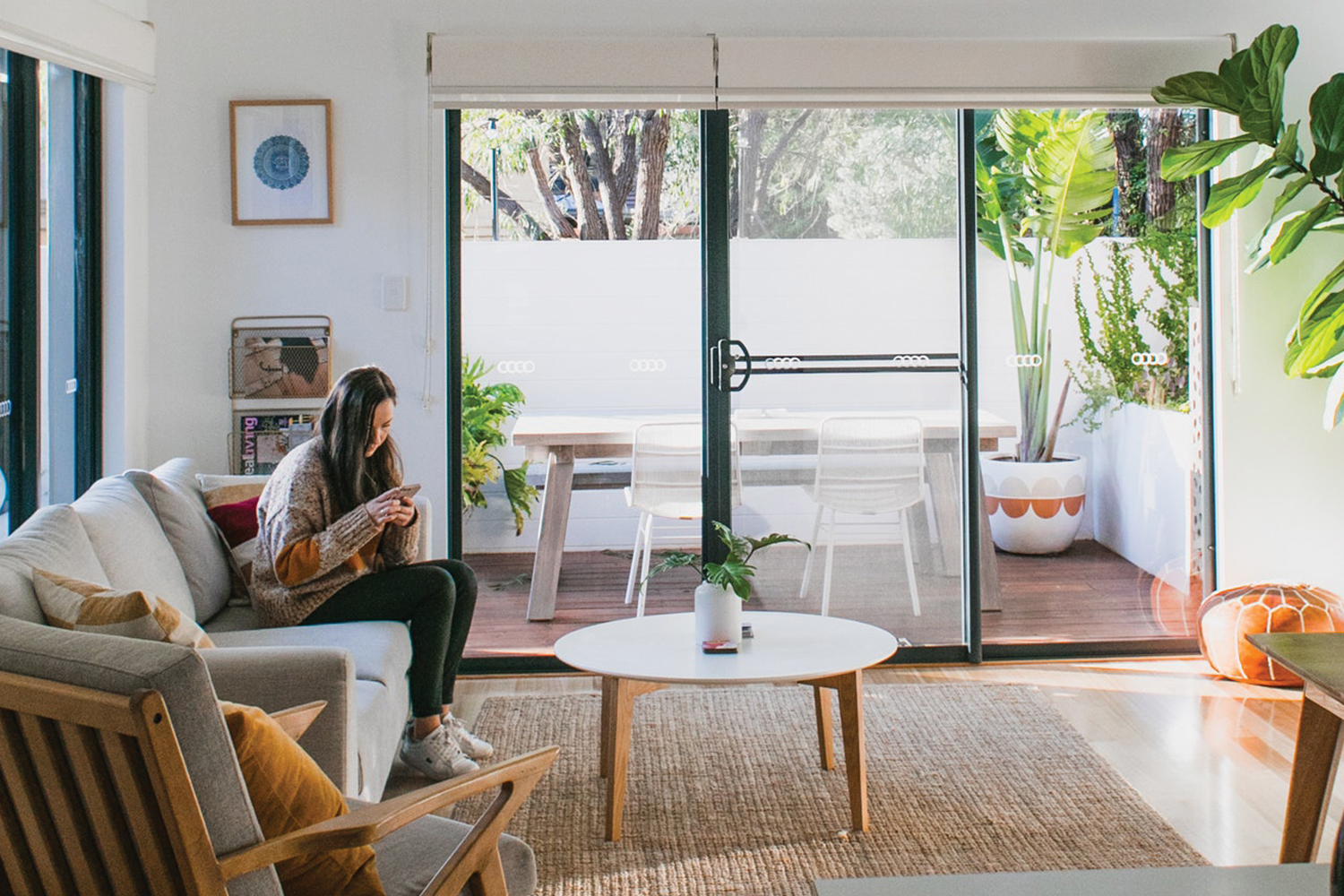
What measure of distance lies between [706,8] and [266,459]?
2.11m

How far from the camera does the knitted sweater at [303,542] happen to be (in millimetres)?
3371

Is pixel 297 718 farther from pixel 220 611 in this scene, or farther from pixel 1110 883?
pixel 220 611

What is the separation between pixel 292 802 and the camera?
176 centimetres

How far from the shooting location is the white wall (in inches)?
170

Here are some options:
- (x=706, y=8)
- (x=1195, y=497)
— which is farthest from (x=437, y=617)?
(x=1195, y=497)

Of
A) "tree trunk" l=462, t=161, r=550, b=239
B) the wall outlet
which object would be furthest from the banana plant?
the wall outlet

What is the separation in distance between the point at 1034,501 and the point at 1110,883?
3.13m

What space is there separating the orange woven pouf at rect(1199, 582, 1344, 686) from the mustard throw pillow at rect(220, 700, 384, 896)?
3216mm

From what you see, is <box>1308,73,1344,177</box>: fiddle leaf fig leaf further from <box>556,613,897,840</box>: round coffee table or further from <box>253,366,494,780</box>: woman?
<box>253,366,494,780</box>: woman

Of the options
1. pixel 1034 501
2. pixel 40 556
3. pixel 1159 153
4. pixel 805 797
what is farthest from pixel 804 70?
pixel 40 556

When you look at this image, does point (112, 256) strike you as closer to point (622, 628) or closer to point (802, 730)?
point (622, 628)

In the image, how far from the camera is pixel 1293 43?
392 centimetres

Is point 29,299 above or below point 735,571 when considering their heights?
above

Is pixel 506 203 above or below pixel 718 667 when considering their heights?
above
